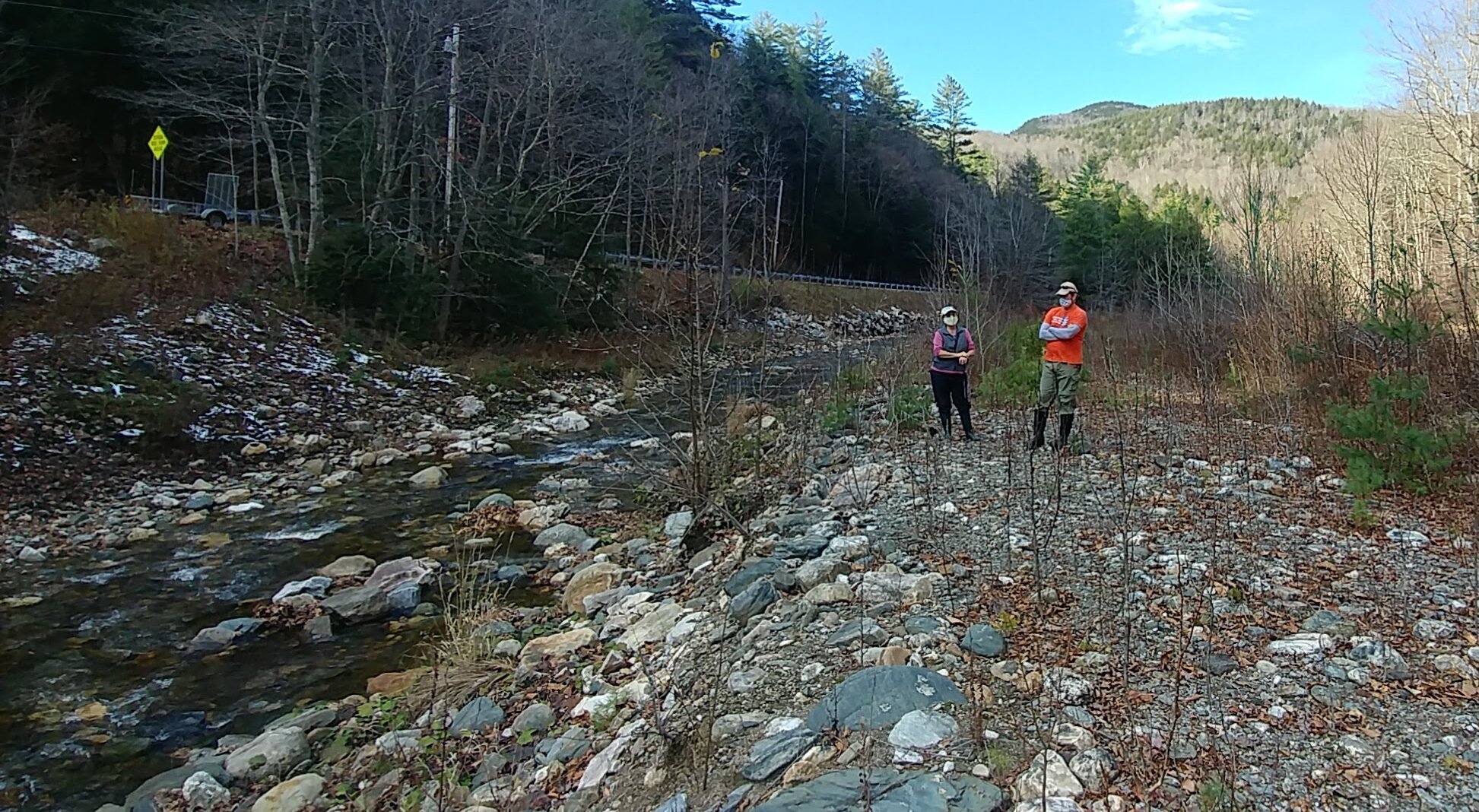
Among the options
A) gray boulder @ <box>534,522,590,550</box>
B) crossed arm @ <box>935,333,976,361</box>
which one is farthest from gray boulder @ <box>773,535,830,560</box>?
crossed arm @ <box>935,333,976,361</box>

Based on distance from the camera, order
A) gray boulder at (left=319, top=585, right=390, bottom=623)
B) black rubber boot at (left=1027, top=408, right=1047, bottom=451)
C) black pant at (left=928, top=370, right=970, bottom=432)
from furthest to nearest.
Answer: black pant at (left=928, top=370, right=970, bottom=432)
black rubber boot at (left=1027, top=408, right=1047, bottom=451)
gray boulder at (left=319, top=585, right=390, bottom=623)

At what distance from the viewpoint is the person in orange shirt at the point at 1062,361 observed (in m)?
7.62

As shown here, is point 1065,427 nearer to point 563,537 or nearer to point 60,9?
point 563,537

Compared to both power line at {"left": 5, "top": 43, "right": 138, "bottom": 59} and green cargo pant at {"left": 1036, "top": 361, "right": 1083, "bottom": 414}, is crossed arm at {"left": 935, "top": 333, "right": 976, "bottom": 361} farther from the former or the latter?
power line at {"left": 5, "top": 43, "right": 138, "bottom": 59}

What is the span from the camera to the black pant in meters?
8.95

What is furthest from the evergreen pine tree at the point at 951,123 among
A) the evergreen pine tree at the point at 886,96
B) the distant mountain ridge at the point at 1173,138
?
the distant mountain ridge at the point at 1173,138

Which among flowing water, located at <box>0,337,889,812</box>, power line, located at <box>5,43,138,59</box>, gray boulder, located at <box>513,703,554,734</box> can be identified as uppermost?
power line, located at <box>5,43,138,59</box>

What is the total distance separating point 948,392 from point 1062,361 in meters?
1.52

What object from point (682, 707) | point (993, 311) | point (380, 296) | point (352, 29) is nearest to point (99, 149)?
point (352, 29)

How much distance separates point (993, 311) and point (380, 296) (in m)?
12.1

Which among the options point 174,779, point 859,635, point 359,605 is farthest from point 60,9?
point 859,635

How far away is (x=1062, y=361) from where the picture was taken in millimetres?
7723

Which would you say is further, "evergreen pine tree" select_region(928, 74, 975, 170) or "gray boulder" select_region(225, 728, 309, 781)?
"evergreen pine tree" select_region(928, 74, 975, 170)

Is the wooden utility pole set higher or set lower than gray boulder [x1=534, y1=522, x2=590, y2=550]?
higher
